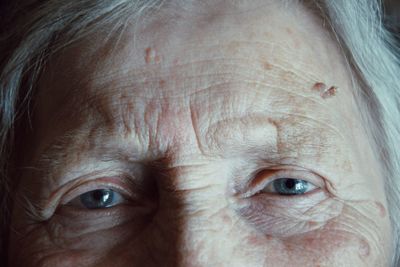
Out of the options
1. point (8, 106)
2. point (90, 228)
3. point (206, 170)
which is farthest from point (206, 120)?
point (8, 106)

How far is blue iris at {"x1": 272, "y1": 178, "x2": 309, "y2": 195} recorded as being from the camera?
141cm

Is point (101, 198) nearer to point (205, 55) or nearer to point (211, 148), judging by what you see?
point (211, 148)

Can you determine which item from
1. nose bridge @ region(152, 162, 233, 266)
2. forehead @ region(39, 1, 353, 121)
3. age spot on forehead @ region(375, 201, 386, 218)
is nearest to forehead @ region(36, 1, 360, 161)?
forehead @ region(39, 1, 353, 121)

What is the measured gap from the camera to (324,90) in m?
1.39

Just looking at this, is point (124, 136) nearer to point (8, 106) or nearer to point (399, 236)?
point (8, 106)

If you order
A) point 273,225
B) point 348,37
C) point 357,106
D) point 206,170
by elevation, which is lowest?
point 273,225

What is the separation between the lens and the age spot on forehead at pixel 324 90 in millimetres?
1383

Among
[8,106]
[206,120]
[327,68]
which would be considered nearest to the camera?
[206,120]

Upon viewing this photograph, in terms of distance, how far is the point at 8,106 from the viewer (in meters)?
1.55

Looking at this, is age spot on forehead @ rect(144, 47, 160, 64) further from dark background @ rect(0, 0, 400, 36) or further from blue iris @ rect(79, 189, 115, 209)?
dark background @ rect(0, 0, 400, 36)

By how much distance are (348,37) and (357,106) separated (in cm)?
17

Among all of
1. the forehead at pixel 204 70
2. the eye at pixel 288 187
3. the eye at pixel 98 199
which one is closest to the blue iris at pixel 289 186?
the eye at pixel 288 187

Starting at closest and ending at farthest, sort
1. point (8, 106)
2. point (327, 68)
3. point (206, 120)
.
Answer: point (206, 120) < point (327, 68) < point (8, 106)

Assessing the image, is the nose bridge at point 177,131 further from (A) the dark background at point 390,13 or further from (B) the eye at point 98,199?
(A) the dark background at point 390,13
